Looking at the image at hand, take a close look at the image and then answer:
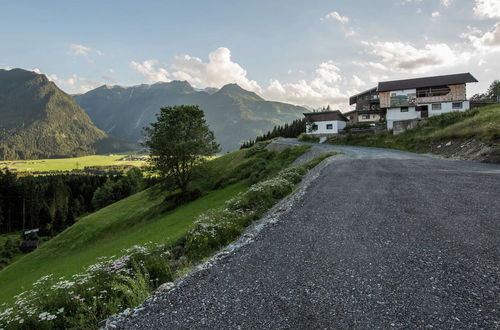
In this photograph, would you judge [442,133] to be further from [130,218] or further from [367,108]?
[130,218]

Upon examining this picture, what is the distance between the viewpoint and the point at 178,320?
17.7 ft

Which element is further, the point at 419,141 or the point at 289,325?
the point at 419,141

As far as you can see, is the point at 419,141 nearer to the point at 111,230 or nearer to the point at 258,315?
the point at 258,315

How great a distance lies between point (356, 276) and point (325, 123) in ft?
242

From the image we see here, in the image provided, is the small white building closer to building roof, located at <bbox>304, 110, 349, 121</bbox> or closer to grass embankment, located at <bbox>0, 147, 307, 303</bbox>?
building roof, located at <bbox>304, 110, 349, 121</bbox>

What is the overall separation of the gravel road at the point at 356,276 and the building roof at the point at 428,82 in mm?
61143

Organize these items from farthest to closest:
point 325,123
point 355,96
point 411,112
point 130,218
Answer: point 355,96, point 325,123, point 411,112, point 130,218

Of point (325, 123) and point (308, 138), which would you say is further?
point (325, 123)

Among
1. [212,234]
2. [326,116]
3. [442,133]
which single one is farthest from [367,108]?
[212,234]

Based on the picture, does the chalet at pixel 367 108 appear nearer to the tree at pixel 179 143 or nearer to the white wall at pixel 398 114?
the white wall at pixel 398 114

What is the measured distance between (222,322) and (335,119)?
2985 inches

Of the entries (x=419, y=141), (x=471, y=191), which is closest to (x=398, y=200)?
(x=471, y=191)

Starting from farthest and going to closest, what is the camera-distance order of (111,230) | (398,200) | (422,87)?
1. (422,87)
2. (111,230)
3. (398,200)

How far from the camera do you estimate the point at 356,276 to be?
643cm
